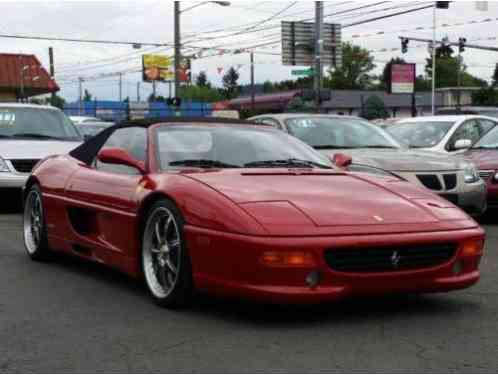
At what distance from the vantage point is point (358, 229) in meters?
4.75

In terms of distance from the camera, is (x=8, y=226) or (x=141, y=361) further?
(x=8, y=226)

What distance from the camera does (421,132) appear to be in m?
13.1

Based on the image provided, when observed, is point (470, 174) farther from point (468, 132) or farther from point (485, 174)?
point (468, 132)

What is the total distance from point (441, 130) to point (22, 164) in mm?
5900

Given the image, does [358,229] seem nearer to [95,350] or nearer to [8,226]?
[95,350]

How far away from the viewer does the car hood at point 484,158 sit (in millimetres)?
10711

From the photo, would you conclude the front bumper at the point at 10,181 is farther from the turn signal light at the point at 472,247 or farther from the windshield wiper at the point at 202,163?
the turn signal light at the point at 472,247

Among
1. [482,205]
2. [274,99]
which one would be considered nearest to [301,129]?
[482,205]

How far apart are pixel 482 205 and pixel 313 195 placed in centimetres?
534

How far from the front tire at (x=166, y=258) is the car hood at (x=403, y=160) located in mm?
4451

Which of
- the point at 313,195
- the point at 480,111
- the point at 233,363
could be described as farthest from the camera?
the point at 480,111

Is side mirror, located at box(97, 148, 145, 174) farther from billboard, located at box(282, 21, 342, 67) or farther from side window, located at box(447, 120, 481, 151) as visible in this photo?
billboard, located at box(282, 21, 342, 67)

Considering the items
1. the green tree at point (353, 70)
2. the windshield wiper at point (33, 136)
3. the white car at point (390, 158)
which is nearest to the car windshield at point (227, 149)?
the white car at point (390, 158)

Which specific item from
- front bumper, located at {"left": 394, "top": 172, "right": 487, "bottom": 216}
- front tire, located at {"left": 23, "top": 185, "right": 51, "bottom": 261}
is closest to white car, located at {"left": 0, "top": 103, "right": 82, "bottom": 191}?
front tire, located at {"left": 23, "top": 185, "right": 51, "bottom": 261}
